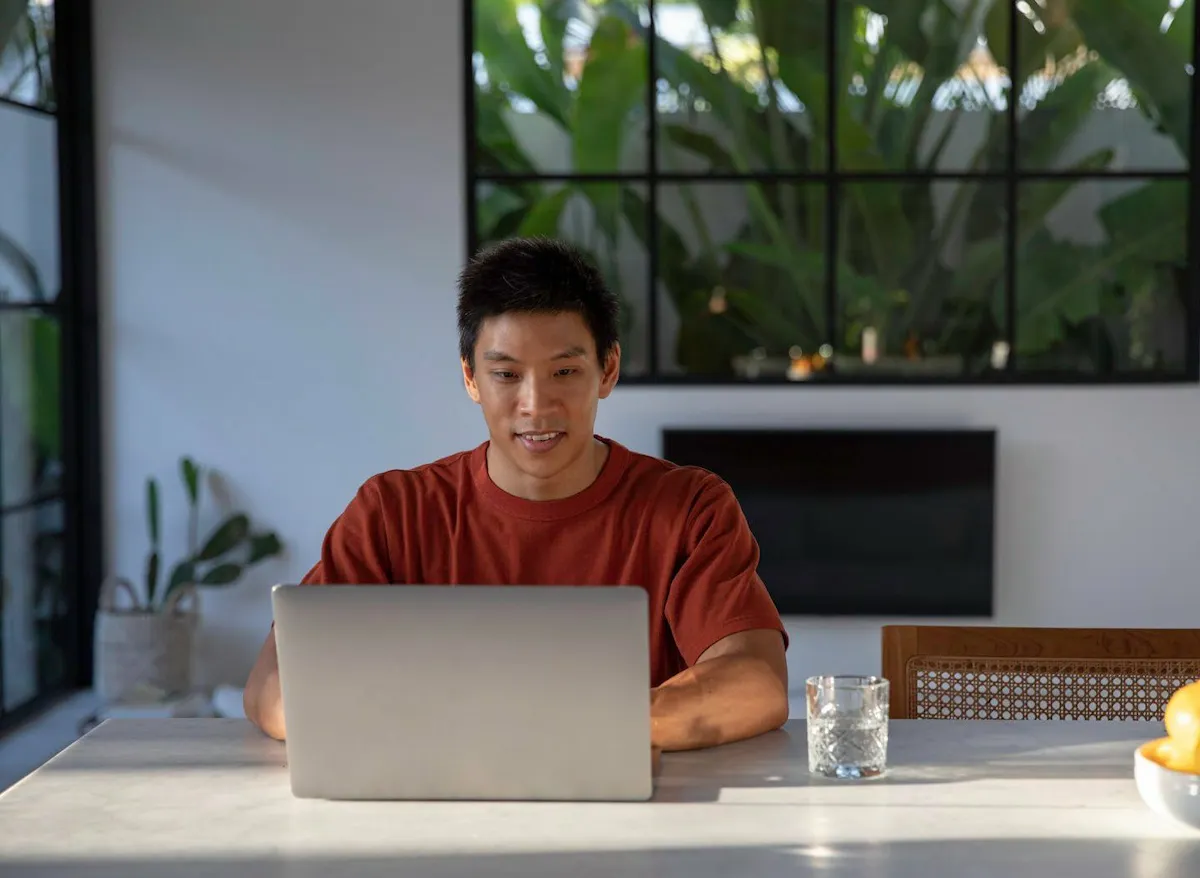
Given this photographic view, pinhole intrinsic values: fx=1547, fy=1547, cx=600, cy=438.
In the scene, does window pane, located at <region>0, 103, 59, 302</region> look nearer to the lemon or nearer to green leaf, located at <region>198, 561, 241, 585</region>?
green leaf, located at <region>198, 561, 241, 585</region>

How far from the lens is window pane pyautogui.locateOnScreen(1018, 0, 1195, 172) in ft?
16.8

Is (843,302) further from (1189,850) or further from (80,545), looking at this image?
(1189,850)

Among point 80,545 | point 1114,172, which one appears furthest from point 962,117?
point 80,545

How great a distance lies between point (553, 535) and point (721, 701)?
0.45 metres

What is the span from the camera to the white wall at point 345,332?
5.10 m

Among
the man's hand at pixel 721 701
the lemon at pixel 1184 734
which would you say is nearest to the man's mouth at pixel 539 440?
the man's hand at pixel 721 701

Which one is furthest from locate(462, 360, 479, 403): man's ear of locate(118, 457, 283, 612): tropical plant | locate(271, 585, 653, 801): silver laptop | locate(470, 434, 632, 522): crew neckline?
locate(118, 457, 283, 612): tropical plant

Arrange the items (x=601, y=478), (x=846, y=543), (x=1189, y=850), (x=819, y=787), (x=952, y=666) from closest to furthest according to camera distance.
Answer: (x=1189, y=850) < (x=819, y=787) < (x=952, y=666) < (x=601, y=478) < (x=846, y=543)

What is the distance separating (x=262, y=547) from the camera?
201 inches

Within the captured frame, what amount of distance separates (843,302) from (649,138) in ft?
2.80

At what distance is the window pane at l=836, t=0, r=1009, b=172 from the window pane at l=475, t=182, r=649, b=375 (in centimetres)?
74

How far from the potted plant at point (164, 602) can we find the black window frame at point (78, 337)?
0.17 meters

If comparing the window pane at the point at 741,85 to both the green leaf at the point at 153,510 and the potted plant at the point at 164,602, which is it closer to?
the potted plant at the point at 164,602

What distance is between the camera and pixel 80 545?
5203mm
